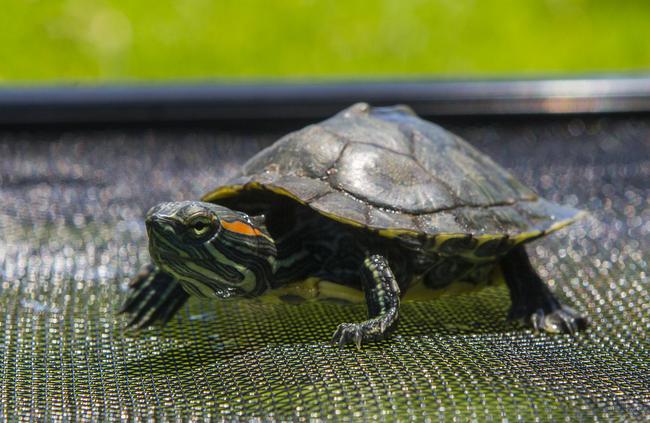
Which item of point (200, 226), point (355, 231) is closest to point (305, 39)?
point (355, 231)

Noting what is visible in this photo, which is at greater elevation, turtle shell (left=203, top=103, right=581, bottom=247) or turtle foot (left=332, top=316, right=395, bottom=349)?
turtle shell (left=203, top=103, right=581, bottom=247)

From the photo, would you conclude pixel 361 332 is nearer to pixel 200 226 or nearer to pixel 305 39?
pixel 200 226

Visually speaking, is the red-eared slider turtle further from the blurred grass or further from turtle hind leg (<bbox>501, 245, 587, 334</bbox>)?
the blurred grass

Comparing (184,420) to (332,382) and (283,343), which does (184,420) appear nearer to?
(332,382)

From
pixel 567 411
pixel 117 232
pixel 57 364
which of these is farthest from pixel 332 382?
pixel 117 232

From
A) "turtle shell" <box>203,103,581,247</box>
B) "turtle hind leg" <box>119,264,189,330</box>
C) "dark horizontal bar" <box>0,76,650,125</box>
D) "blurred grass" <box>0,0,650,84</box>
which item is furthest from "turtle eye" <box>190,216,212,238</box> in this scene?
"blurred grass" <box>0,0,650,84</box>
